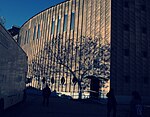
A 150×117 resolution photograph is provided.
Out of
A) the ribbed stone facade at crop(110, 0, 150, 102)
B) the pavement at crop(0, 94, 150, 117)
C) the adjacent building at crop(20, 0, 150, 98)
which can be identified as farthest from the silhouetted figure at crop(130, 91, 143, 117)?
the ribbed stone facade at crop(110, 0, 150, 102)

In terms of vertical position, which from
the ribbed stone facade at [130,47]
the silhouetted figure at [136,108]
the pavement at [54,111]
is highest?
the ribbed stone facade at [130,47]

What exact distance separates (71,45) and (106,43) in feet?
22.1

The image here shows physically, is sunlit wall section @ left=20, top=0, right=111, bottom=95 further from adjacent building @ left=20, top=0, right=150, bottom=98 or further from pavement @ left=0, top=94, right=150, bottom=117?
pavement @ left=0, top=94, right=150, bottom=117

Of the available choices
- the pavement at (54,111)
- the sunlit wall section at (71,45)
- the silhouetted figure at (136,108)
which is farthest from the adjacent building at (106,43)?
the silhouetted figure at (136,108)

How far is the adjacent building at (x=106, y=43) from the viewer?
29.0 meters

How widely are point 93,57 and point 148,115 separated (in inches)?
695

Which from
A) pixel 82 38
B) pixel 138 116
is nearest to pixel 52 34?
pixel 82 38

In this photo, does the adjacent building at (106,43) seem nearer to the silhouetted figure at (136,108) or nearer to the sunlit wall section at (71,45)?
the sunlit wall section at (71,45)

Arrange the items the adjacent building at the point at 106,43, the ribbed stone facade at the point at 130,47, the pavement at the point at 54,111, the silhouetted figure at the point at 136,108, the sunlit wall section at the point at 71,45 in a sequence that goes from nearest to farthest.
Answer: the silhouetted figure at the point at 136,108, the pavement at the point at 54,111, the ribbed stone facade at the point at 130,47, the adjacent building at the point at 106,43, the sunlit wall section at the point at 71,45

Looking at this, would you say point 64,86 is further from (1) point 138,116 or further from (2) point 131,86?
(1) point 138,116

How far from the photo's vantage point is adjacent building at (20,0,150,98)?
29.0 metres

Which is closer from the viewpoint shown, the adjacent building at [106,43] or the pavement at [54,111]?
the pavement at [54,111]

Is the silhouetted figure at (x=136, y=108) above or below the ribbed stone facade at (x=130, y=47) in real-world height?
below

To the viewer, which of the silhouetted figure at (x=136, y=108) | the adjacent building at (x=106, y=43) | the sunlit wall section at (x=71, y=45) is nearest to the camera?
the silhouetted figure at (x=136, y=108)
